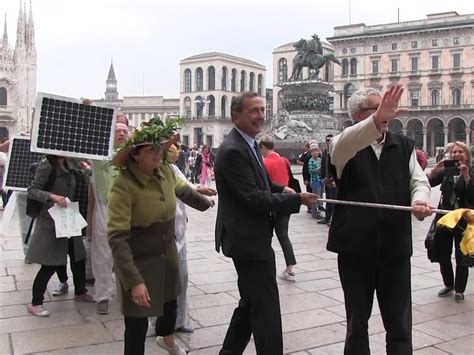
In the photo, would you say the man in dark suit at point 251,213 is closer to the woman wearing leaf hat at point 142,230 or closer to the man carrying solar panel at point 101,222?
the woman wearing leaf hat at point 142,230

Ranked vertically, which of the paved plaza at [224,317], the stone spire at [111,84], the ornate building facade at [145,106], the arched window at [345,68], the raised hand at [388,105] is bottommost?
the paved plaza at [224,317]

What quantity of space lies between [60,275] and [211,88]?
276ft

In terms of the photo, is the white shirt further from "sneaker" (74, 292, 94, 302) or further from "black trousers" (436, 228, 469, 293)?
"sneaker" (74, 292, 94, 302)

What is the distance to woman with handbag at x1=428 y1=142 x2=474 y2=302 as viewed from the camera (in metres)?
5.36

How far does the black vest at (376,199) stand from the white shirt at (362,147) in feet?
0.14

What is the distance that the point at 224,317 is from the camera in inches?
197

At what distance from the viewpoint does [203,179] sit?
19.7 m

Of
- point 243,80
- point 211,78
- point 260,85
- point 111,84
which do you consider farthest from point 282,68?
point 111,84

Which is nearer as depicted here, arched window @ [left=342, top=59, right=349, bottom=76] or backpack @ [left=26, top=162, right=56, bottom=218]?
backpack @ [left=26, top=162, right=56, bottom=218]

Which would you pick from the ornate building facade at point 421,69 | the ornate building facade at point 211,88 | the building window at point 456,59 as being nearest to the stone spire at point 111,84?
the ornate building facade at point 211,88

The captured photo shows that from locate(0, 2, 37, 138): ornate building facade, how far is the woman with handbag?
6739 centimetres

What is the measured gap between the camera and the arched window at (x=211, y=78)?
87.8m

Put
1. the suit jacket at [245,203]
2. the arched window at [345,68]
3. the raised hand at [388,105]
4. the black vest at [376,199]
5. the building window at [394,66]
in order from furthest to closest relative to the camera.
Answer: the arched window at [345,68]
the building window at [394,66]
the suit jacket at [245,203]
the black vest at [376,199]
the raised hand at [388,105]

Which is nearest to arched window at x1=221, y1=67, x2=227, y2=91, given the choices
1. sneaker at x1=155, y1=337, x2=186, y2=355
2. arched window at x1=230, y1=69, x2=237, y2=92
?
arched window at x1=230, y1=69, x2=237, y2=92
